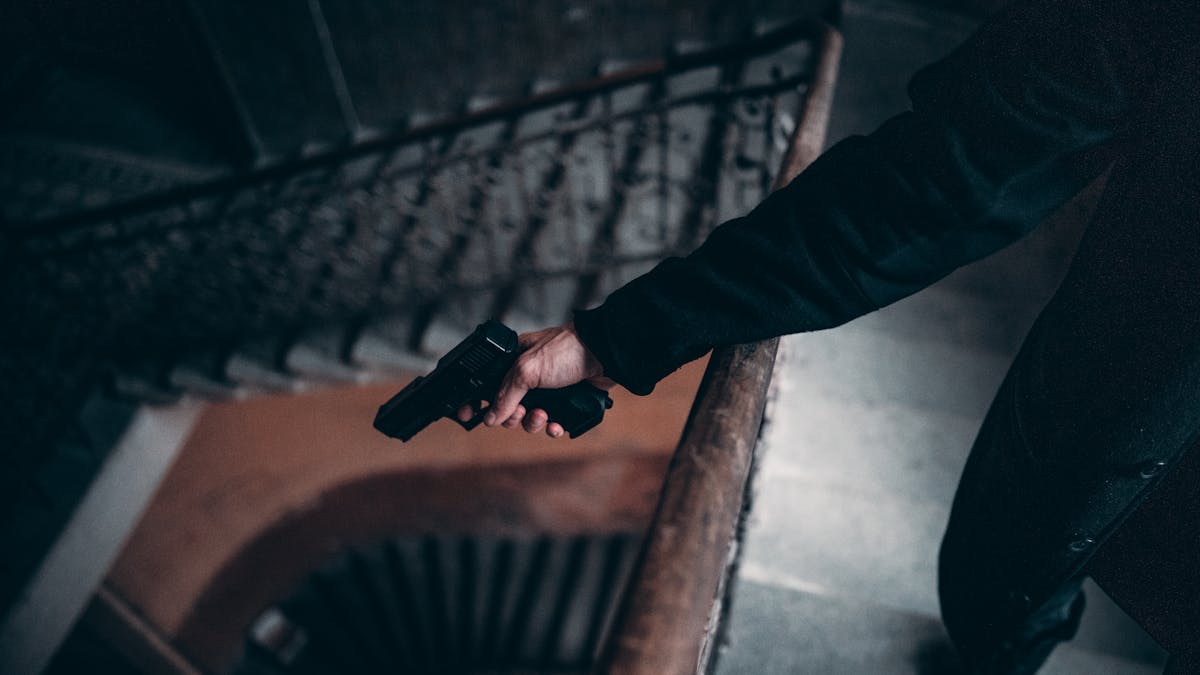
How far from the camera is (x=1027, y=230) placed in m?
1.05

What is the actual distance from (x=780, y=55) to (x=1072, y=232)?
1.85 metres

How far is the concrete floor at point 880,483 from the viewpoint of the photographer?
1.79 metres

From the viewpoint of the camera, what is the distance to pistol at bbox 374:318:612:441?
1.25 metres

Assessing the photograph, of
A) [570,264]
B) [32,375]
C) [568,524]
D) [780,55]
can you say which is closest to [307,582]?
[568,524]

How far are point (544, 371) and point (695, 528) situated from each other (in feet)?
1.59

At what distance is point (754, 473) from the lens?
153 cm

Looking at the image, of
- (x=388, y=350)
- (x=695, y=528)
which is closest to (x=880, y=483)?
(x=695, y=528)

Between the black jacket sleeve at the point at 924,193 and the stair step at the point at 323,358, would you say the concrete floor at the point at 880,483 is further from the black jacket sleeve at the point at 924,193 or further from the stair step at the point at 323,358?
the stair step at the point at 323,358

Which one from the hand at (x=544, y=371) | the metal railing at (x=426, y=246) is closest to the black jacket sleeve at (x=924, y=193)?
the hand at (x=544, y=371)

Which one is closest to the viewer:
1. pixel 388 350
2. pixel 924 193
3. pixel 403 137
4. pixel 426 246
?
pixel 924 193

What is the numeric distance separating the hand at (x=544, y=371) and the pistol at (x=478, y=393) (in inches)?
0.6

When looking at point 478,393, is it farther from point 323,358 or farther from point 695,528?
point 323,358

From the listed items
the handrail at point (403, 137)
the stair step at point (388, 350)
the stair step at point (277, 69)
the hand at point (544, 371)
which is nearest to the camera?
the hand at point (544, 371)

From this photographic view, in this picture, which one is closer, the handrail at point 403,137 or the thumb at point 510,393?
the thumb at point 510,393
